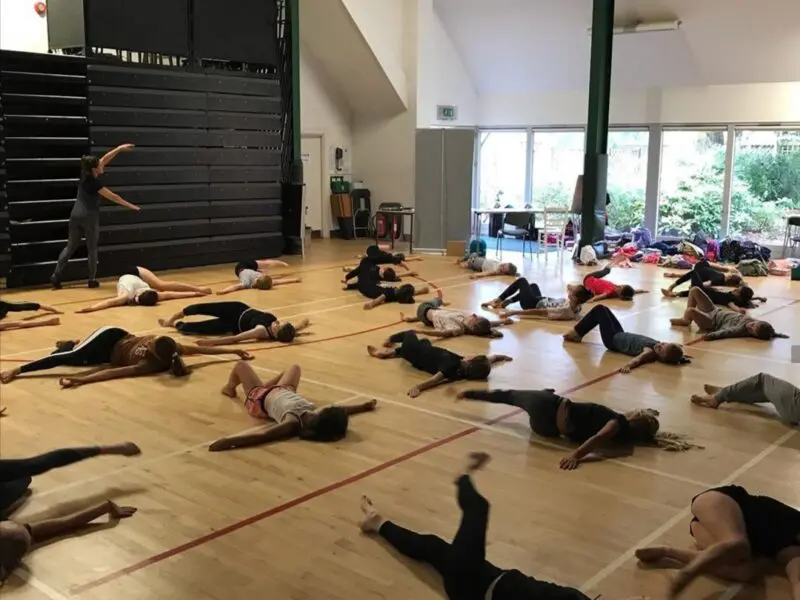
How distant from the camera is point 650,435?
14.6ft

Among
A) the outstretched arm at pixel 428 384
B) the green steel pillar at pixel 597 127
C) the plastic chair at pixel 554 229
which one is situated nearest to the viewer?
the outstretched arm at pixel 428 384

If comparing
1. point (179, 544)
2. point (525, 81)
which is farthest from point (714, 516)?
point (525, 81)

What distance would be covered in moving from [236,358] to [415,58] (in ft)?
31.9

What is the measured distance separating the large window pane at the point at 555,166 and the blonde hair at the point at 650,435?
11.7 meters

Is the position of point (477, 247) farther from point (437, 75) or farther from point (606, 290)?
point (437, 75)

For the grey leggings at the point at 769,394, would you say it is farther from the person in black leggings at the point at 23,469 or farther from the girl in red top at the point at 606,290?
the girl in red top at the point at 606,290

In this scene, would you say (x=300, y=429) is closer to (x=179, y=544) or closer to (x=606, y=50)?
(x=179, y=544)

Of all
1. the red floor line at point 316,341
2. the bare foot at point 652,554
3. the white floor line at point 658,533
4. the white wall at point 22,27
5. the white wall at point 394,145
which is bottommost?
the white floor line at point 658,533

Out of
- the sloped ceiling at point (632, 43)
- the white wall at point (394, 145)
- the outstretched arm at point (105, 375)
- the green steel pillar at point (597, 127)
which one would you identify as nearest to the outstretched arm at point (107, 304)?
the outstretched arm at point (105, 375)

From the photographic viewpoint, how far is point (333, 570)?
121 inches

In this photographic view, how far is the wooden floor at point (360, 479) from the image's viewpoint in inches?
120

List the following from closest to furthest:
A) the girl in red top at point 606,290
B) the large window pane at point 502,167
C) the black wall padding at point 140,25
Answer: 1. the girl in red top at point 606,290
2. the black wall padding at point 140,25
3. the large window pane at point 502,167

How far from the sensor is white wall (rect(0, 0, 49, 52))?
999 cm

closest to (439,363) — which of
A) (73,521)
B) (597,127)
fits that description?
(73,521)
